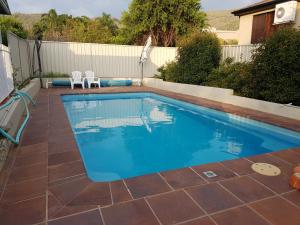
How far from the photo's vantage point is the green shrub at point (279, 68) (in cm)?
550

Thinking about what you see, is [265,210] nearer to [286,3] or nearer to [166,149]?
[166,149]

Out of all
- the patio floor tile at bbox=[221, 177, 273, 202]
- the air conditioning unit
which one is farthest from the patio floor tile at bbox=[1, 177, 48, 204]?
the air conditioning unit

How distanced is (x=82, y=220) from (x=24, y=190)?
2.70ft

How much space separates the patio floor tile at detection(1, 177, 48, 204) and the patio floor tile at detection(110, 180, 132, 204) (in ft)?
2.27

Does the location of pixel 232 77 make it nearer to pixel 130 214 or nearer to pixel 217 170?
pixel 217 170

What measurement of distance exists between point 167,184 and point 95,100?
705 cm

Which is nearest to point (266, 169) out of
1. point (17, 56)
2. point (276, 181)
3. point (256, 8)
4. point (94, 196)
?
point (276, 181)

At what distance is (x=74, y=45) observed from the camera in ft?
37.1

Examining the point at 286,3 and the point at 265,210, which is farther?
the point at 286,3

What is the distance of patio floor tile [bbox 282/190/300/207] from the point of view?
7.11 feet

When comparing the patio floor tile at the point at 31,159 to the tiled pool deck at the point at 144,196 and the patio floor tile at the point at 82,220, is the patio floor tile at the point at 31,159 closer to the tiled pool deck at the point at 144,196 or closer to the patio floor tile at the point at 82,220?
the tiled pool deck at the point at 144,196

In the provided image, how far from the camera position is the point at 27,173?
2.57 m

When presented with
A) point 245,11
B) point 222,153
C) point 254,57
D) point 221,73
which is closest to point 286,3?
point 245,11

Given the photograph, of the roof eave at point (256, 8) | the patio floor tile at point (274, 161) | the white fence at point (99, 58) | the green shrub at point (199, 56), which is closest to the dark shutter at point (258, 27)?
the roof eave at point (256, 8)
